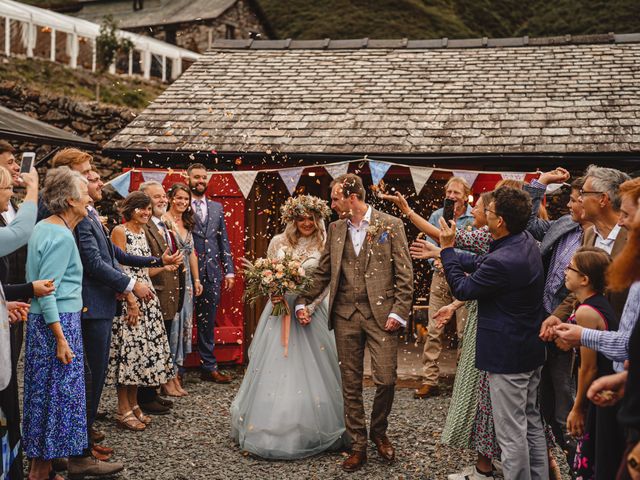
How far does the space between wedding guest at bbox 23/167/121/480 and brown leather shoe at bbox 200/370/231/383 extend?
3156 millimetres

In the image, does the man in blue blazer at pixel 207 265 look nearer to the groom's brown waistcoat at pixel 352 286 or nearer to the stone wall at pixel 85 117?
the groom's brown waistcoat at pixel 352 286

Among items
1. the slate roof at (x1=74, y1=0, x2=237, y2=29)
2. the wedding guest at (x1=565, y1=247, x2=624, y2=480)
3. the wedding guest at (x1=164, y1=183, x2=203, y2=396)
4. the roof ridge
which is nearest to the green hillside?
the slate roof at (x1=74, y1=0, x2=237, y2=29)

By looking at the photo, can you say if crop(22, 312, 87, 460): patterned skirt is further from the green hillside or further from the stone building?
the green hillside

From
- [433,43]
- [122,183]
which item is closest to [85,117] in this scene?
[122,183]

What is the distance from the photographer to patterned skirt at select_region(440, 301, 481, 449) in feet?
15.0

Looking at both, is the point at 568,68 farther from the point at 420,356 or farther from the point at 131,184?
A: the point at 131,184

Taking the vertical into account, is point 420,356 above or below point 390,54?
below

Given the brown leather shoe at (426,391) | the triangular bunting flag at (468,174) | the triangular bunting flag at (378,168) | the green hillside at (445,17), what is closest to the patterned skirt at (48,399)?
the brown leather shoe at (426,391)

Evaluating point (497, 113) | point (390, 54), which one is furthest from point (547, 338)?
point (390, 54)

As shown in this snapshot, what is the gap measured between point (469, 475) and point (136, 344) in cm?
301

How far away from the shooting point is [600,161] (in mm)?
8531

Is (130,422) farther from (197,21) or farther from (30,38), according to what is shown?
(197,21)

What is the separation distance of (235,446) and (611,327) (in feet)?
10.6

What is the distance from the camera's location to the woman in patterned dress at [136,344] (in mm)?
5621
